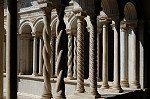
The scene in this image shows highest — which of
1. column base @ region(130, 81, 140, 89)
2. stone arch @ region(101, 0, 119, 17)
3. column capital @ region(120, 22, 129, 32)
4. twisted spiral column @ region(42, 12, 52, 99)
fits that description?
stone arch @ region(101, 0, 119, 17)

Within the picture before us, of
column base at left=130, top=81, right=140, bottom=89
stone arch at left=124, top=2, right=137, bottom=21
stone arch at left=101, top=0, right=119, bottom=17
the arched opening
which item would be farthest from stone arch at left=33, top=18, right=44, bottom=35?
column base at left=130, top=81, right=140, bottom=89

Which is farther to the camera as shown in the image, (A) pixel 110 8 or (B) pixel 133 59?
(B) pixel 133 59

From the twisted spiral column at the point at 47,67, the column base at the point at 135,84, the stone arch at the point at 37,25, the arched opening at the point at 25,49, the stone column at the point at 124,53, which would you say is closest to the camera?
the twisted spiral column at the point at 47,67

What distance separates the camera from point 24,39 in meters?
19.2

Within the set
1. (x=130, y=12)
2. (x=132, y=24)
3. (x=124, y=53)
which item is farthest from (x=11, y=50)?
(x=124, y=53)

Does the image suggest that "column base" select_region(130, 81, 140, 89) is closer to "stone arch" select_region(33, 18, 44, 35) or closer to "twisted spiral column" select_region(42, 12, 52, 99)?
"twisted spiral column" select_region(42, 12, 52, 99)

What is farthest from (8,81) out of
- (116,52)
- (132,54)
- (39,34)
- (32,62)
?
(32,62)

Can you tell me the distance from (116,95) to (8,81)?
4.75 meters

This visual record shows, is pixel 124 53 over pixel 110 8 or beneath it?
beneath

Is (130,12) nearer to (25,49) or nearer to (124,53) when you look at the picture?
(124,53)

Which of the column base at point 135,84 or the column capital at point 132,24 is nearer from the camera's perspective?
the column base at point 135,84

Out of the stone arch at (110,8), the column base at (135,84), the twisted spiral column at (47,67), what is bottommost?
the column base at (135,84)

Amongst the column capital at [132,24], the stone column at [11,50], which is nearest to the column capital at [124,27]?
the column capital at [132,24]

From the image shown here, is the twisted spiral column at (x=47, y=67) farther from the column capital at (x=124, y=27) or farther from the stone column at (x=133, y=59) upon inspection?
the column capital at (x=124, y=27)
